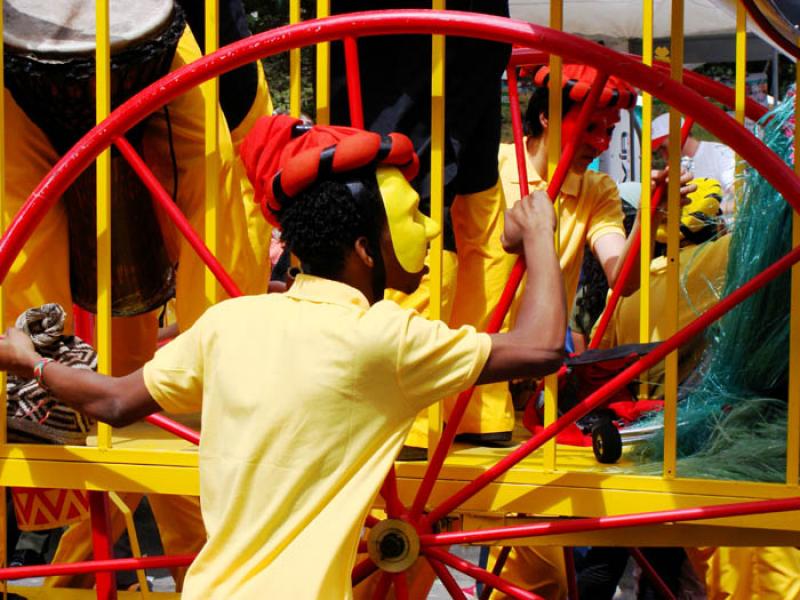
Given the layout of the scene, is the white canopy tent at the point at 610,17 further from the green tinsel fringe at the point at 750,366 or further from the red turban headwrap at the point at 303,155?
the red turban headwrap at the point at 303,155

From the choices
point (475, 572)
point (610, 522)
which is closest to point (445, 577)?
point (475, 572)

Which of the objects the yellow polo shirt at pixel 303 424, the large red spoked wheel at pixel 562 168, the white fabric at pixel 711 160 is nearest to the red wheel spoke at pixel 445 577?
the large red spoked wheel at pixel 562 168

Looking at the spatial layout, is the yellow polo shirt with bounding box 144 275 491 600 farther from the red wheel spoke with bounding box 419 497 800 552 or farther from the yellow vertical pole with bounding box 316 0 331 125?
the yellow vertical pole with bounding box 316 0 331 125

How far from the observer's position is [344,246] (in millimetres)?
2105

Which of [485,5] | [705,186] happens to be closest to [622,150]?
[705,186]

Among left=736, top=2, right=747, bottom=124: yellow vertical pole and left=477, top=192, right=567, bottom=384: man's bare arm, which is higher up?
left=736, top=2, right=747, bottom=124: yellow vertical pole

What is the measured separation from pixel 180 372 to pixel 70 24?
3.98 feet

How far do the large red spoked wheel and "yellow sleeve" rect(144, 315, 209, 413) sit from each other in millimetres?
478

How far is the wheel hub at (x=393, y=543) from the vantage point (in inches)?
97.9

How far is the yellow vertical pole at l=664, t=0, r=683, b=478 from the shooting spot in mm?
2508

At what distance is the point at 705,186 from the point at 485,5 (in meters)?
A: 1.63

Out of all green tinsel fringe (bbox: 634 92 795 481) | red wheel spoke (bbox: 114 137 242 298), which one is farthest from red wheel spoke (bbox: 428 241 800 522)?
red wheel spoke (bbox: 114 137 242 298)

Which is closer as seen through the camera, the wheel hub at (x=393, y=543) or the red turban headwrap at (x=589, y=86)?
the wheel hub at (x=393, y=543)

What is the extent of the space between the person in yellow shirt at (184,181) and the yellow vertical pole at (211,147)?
0.32m
